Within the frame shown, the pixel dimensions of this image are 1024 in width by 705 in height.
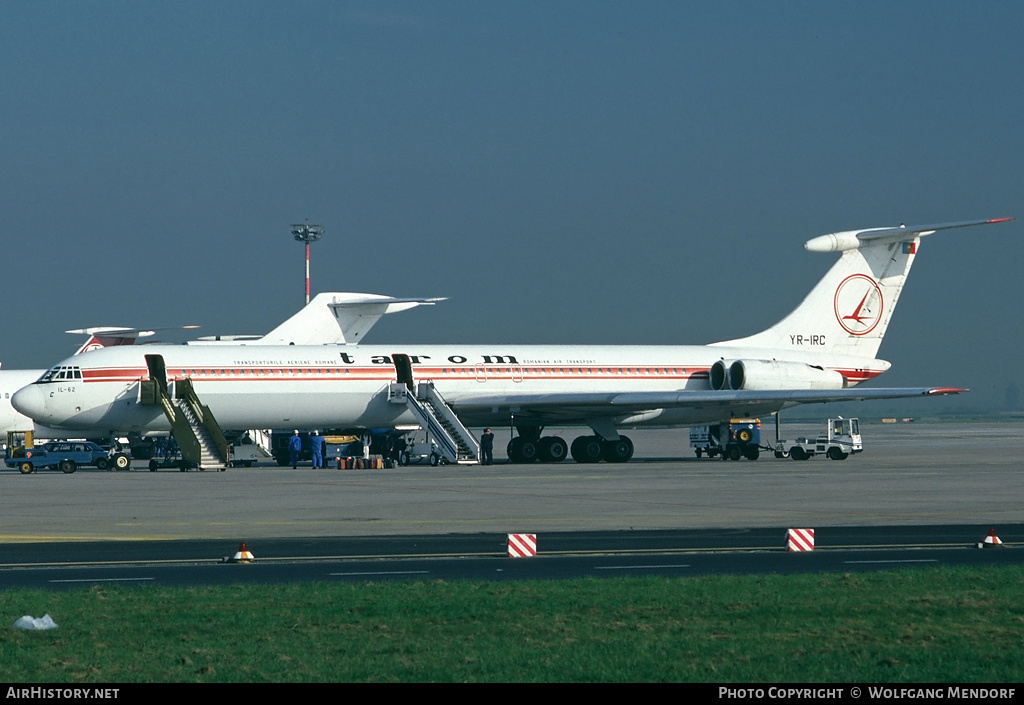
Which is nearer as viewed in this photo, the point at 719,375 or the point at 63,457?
the point at 63,457

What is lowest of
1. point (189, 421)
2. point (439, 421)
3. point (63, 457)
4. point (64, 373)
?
point (63, 457)

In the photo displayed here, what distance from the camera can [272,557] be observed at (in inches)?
746

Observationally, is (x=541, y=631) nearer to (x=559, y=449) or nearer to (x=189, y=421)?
(x=189, y=421)

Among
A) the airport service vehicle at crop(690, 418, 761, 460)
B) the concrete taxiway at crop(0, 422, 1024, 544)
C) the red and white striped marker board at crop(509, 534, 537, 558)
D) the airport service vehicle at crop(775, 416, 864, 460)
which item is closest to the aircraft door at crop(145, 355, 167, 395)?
the concrete taxiway at crop(0, 422, 1024, 544)

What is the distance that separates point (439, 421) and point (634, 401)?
727 centimetres

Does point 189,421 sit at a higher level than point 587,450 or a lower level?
higher

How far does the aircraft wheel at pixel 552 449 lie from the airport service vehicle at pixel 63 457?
1648 cm

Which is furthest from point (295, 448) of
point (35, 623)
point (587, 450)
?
point (35, 623)

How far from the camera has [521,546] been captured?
18.6 m

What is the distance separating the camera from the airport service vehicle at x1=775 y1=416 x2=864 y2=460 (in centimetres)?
5288

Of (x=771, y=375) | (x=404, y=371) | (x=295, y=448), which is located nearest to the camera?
(x=404, y=371)

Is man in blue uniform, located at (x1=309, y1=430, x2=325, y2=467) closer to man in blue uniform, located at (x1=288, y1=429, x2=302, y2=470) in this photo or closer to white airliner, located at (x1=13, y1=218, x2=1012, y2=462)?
man in blue uniform, located at (x1=288, y1=429, x2=302, y2=470)

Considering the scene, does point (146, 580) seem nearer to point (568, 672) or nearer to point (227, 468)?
point (568, 672)

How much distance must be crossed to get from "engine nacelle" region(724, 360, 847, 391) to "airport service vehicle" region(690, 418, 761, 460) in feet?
8.17
